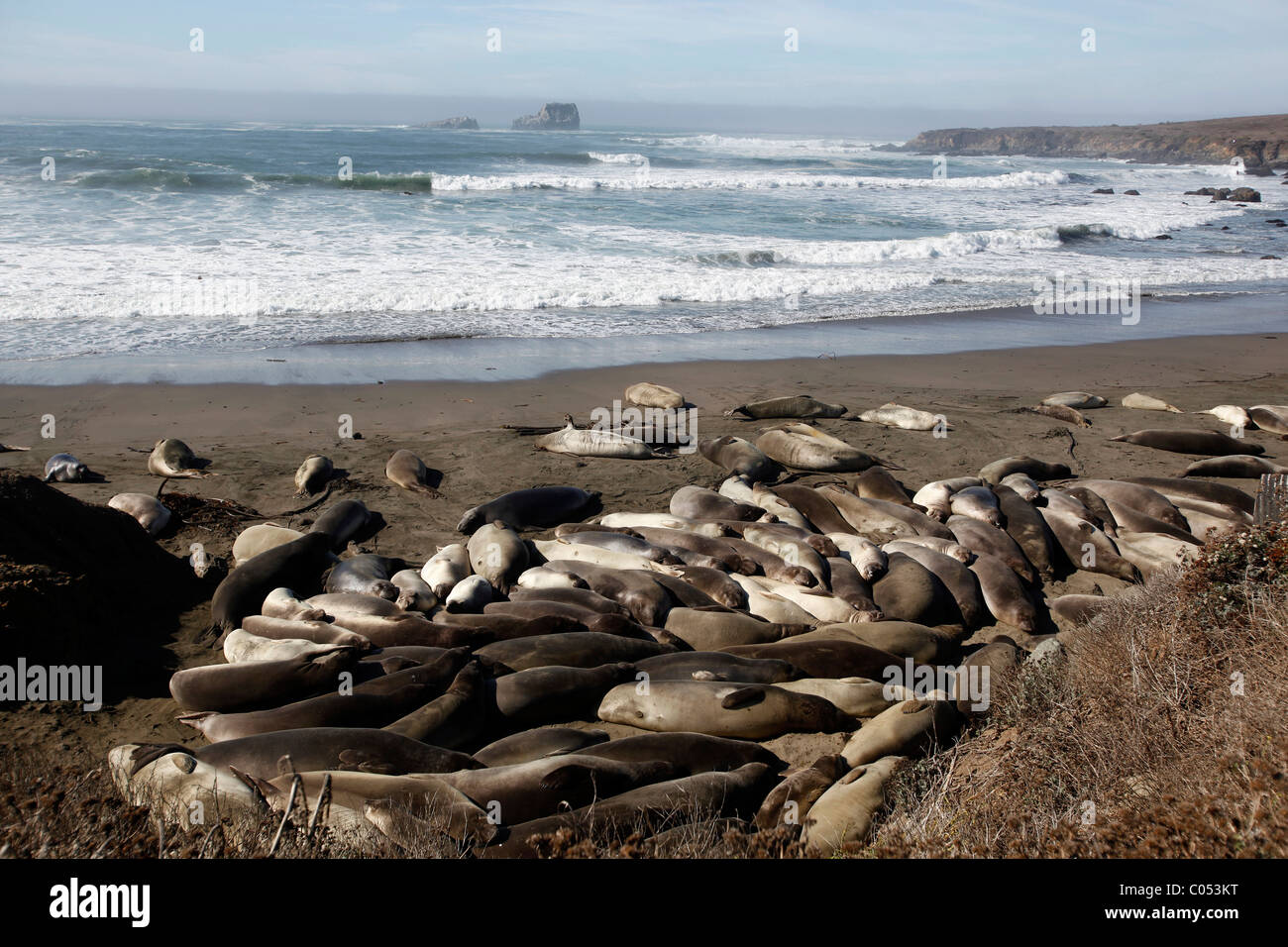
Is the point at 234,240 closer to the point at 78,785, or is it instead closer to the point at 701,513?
the point at 701,513

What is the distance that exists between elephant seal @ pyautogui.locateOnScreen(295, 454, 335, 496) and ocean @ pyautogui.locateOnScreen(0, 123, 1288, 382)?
333 centimetres

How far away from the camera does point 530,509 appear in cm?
702

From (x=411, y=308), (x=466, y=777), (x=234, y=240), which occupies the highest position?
(x=234, y=240)

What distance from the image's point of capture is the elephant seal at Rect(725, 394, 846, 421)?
954cm

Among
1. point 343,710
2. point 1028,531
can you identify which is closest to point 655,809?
point 343,710

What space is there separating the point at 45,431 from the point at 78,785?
6.49 m

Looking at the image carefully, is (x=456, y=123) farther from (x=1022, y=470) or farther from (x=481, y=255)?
(x=1022, y=470)

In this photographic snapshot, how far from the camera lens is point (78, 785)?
3156mm

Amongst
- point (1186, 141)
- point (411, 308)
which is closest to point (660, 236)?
point (411, 308)

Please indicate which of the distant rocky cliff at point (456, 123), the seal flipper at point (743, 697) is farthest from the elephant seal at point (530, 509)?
the distant rocky cliff at point (456, 123)

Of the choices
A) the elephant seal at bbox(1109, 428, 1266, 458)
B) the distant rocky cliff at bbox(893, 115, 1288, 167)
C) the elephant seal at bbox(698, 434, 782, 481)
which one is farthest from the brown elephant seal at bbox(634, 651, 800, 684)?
the distant rocky cliff at bbox(893, 115, 1288, 167)

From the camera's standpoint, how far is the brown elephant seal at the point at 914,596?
5.61 m

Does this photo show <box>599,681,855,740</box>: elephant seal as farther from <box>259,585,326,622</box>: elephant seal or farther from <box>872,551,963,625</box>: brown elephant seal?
<box>259,585,326,622</box>: elephant seal

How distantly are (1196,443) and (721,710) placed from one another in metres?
6.93
